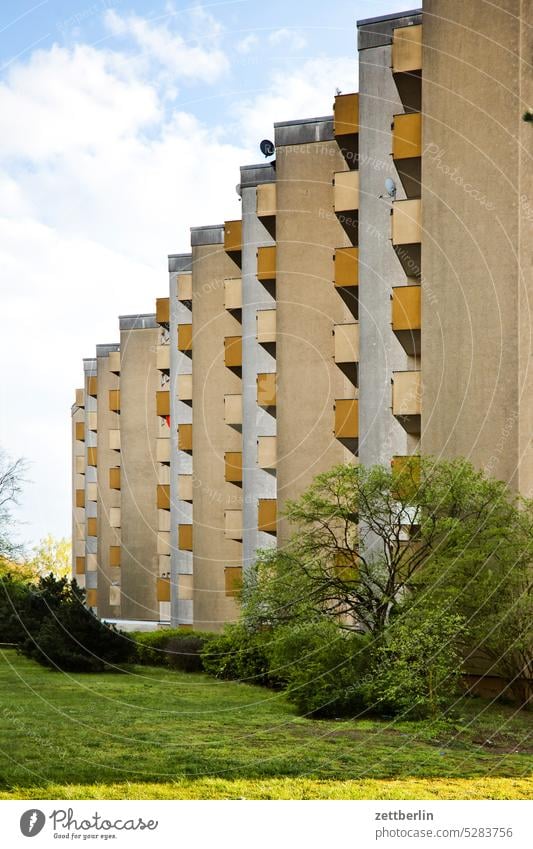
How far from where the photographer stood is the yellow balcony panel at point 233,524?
2661 centimetres

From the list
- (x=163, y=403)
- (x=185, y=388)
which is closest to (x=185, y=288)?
(x=185, y=388)

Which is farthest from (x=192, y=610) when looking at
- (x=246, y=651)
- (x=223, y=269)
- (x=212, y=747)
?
(x=212, y=747)

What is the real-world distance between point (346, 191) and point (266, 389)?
5576 mm

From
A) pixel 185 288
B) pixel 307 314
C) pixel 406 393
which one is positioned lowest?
pixel 406 393

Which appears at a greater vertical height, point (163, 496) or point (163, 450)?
point (163, 450)

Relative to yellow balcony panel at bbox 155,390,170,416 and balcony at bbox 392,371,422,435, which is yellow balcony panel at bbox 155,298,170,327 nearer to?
yellow balcony panel at bbox 155,390,170,416

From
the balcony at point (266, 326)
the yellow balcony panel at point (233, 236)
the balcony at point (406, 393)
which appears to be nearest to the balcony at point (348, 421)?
the balcony at point (406, 393)

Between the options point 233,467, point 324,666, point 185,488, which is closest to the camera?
point 324,666

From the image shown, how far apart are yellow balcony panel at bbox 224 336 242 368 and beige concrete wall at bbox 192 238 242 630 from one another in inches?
79.3

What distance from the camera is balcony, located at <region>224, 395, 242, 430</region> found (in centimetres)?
2633

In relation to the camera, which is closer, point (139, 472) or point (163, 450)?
point (163, 450)

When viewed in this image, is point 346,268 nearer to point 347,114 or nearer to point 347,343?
point 347,343

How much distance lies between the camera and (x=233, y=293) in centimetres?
2578

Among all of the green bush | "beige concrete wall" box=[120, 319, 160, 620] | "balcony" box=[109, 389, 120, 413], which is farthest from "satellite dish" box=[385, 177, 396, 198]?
"balcony" box=[109, 389, 120, 413]
